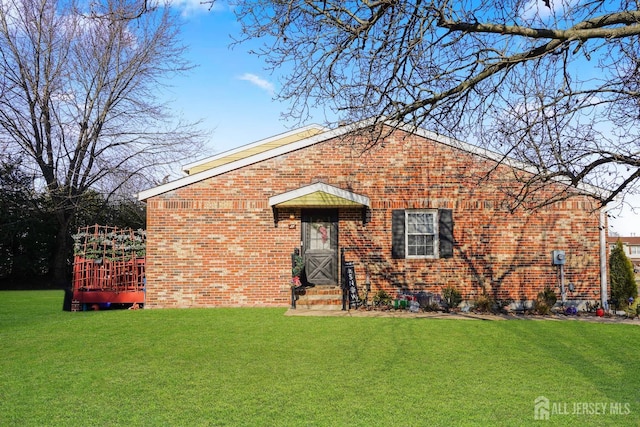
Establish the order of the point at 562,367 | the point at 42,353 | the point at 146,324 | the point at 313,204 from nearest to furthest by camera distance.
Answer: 1. the point at 562,367
2. the point at 42,353
3. the point at 146,324
4. the point at 313,204

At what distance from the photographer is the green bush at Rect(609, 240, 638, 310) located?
1320cm

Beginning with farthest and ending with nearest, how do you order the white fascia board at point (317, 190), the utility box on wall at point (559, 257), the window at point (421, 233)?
the window at point (421, 233) → the utility box on wall at point (559, 257) → the white fascia board at point (317, 190)

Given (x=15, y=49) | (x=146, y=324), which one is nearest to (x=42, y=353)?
(x=146, y=324)

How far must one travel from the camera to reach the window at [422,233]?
13188mm

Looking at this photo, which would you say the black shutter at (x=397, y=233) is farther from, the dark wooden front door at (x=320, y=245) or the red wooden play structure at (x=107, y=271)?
the red wooden play structure at (x=107, y=271)

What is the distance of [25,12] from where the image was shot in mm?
23391

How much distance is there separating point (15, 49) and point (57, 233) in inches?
348

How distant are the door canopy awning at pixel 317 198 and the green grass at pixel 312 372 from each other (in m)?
3.16

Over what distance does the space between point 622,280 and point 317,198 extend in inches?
331

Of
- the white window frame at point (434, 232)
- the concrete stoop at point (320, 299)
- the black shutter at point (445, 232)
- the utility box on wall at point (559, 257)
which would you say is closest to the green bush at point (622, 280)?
the utility box on wall at point (559, 257)

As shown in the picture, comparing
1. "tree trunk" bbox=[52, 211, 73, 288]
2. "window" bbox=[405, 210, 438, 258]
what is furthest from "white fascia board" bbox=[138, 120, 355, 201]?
"tree trunk" bbox=[52, 211, 73, 288]

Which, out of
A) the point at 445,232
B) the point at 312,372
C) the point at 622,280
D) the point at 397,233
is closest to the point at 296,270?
the point at 397,233

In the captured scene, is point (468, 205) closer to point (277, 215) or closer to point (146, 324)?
point (277, 215)

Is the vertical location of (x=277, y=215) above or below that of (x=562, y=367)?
above
